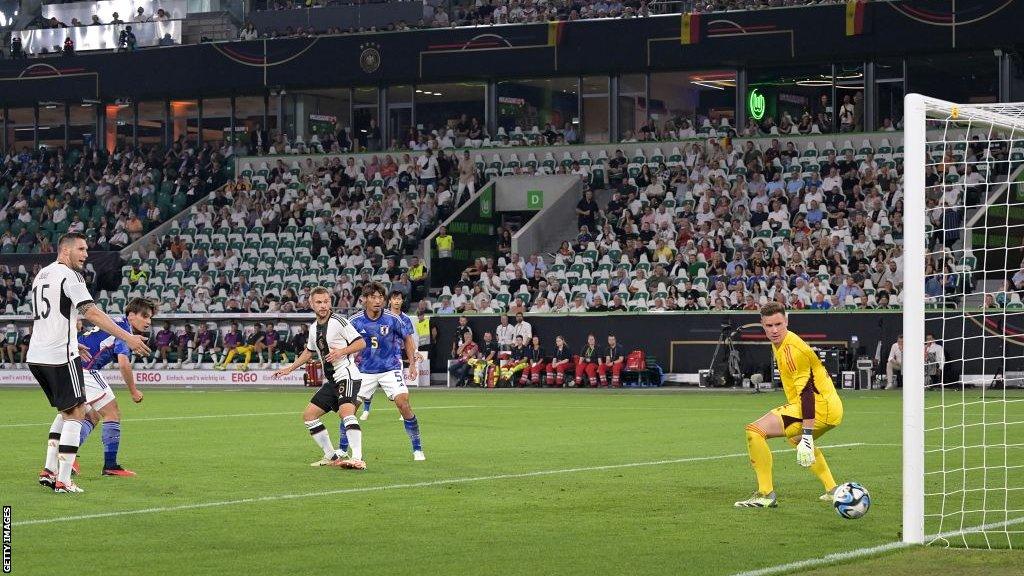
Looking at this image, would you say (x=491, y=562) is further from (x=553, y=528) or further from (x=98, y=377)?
(x=98, y=377)

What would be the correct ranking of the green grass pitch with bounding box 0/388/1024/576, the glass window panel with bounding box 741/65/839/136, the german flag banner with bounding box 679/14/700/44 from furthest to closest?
the german flag banner with bounding box 679/14/700/44 → the glass window panel with bounding box 741/65/839/136 → the green grass pitch with bounding box 0/388/1024/576

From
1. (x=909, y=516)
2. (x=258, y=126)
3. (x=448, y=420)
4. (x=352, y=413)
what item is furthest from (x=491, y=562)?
(x=258, y=126)

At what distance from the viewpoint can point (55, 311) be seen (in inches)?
507

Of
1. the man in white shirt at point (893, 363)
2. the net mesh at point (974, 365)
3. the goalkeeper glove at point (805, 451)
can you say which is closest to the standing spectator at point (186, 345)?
the man in white shirt at point (893, 363)

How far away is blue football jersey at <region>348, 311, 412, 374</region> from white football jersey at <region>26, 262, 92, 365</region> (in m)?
4.35

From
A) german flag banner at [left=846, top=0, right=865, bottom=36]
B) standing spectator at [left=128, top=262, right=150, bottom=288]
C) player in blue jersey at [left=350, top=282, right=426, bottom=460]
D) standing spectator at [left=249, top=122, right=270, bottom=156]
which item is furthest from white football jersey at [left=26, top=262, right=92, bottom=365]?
standing spectator at [left=249, top=122, right=270, bottom=156]

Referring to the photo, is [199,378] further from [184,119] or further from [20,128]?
[20,128]

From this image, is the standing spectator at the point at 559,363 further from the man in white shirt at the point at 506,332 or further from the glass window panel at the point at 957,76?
the glass window panel at the point at 957,76

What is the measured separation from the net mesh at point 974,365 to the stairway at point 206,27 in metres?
25.7

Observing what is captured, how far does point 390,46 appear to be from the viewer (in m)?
49.8

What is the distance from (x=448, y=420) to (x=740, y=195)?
1839cm

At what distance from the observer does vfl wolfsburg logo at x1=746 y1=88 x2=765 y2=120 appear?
46.7 meters

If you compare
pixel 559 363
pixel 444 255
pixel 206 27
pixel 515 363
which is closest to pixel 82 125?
Result: pixel 206 27

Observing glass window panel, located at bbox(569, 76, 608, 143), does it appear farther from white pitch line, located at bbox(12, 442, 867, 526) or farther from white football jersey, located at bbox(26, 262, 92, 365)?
white football jersey, located at bbox(26, 262, 92, 365)
